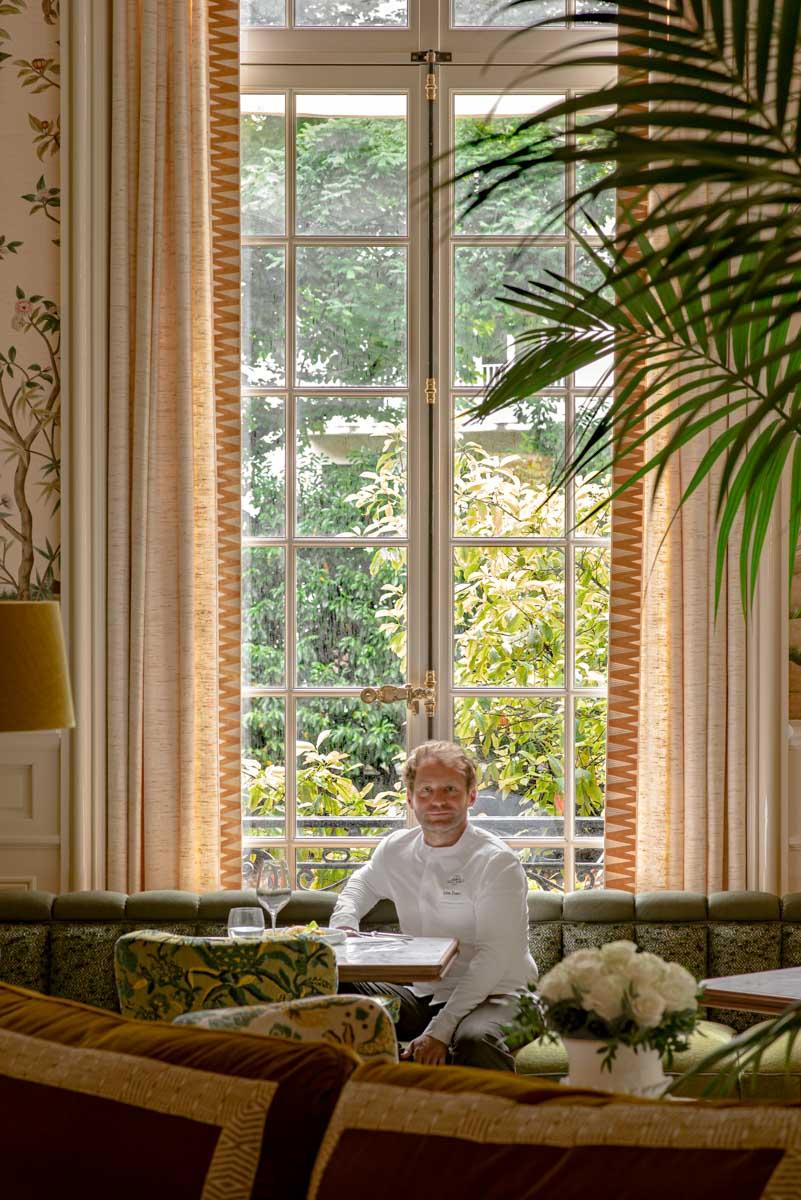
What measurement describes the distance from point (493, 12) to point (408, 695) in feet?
7.47

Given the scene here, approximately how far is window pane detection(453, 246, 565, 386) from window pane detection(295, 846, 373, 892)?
1607 millimetres

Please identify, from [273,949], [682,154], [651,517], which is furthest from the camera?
[651,517]

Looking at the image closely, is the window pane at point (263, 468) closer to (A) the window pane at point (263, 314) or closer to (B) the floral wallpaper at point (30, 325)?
(A) the window pane at point (263, 314)

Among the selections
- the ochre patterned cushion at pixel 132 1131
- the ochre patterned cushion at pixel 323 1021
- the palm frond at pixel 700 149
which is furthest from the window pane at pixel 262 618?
the palm frond at pixel 700 149

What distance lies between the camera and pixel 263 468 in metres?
4.64

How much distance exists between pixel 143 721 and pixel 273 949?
1861 mm

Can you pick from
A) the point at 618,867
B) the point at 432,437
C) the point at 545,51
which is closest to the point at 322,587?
the point at 432,437

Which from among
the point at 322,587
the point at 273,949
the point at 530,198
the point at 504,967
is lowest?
the point at 504,967

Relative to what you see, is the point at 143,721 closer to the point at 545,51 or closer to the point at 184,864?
the point at 184,864

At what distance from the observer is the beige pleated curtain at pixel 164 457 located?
14.3 feet

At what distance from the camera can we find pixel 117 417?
172 inches

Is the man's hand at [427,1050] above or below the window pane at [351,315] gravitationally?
below

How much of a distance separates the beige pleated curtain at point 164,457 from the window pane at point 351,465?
35 centimetres

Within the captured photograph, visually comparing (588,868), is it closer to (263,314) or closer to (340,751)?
(340,751)
